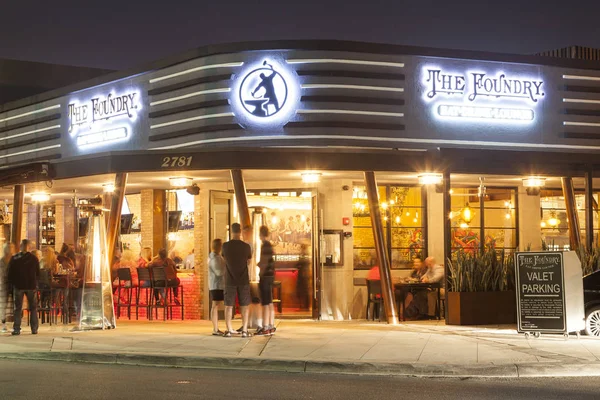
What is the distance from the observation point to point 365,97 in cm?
1995

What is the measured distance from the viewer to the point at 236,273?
17.0 meters

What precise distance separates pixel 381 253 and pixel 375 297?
1.87 m

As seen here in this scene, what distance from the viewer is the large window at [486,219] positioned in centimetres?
2369

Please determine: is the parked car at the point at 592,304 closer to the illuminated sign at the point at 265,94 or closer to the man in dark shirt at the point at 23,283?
the illuminated sign at the point at 265,94

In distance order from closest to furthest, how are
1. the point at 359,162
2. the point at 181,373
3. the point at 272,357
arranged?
the point at 181,373
the point at 272,357
the point at 359,162

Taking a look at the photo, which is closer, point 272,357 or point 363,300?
point 272,357

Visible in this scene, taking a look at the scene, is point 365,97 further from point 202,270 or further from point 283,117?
point 202,270

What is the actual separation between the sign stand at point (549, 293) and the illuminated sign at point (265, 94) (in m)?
6.11

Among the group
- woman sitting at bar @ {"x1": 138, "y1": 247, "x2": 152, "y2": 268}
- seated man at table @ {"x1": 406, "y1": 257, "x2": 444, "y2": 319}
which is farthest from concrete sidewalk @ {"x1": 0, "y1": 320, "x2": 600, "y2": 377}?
woman sitting at bar @ {"x1": 138, "y1": 247, "x2": 152, "y2": 268}

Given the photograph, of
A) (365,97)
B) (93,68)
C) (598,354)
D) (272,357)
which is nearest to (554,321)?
(598,354)

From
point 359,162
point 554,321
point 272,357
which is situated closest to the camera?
point 272,357

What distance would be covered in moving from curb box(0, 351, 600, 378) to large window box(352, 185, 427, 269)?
8.57m

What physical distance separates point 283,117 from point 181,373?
7917mm

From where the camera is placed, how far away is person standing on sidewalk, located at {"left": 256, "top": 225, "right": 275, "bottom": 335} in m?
17.2
